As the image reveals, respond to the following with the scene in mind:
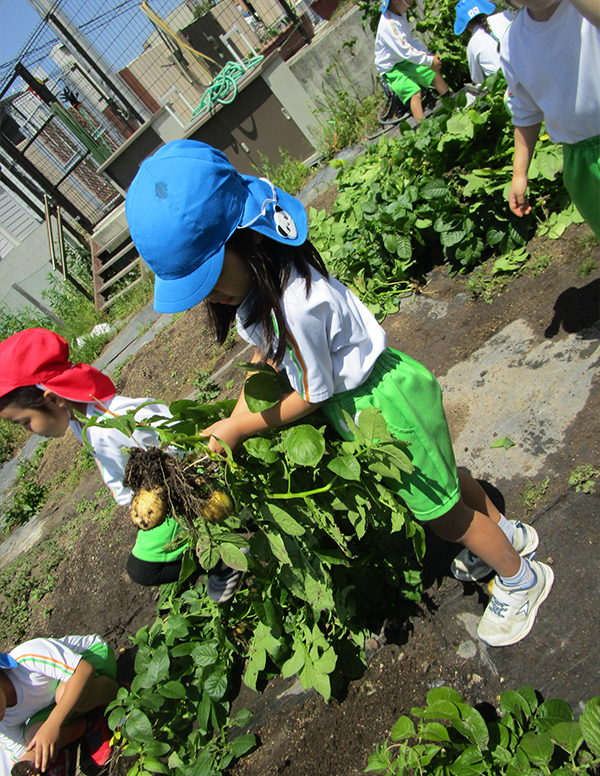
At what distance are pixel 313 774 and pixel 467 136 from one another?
344 centimetres

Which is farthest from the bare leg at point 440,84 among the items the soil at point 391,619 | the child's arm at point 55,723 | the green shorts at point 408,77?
the child's arm at point 55,723

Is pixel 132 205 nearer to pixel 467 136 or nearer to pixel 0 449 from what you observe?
pixel 467 136

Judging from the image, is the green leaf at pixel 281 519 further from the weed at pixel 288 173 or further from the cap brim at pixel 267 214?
the weed at pixel 288 173

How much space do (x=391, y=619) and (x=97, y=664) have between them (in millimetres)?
1503

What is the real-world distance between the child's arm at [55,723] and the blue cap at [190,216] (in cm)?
199

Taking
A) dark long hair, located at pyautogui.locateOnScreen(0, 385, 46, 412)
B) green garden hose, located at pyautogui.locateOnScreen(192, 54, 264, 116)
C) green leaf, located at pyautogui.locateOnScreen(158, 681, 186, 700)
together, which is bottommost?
green leaf, located at pyautogui.locateOnScreen(158, 681, 186, 700)

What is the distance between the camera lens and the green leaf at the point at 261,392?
1.40 metres

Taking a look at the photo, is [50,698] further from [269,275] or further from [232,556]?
[269,275]

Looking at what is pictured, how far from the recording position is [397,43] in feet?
16.6

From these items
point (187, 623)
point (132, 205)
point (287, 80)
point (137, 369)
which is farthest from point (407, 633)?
point (287, 80)

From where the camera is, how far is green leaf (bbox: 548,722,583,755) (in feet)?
3.97

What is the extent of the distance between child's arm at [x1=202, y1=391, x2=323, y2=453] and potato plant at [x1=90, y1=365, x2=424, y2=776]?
39 millimetres

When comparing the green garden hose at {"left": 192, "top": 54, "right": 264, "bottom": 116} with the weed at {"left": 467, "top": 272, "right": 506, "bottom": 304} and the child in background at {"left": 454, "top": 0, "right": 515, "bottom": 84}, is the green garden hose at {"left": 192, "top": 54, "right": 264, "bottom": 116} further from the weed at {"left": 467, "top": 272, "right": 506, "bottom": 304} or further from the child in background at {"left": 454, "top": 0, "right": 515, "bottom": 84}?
the weed at {"left": 467, "top": 272, "right": 506, "bottom": 304}

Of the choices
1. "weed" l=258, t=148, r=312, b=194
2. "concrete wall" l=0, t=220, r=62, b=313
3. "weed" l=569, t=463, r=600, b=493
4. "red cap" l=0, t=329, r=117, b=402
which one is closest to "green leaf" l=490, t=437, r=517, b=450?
"weed" l=569, t=463, r=600, b=493
